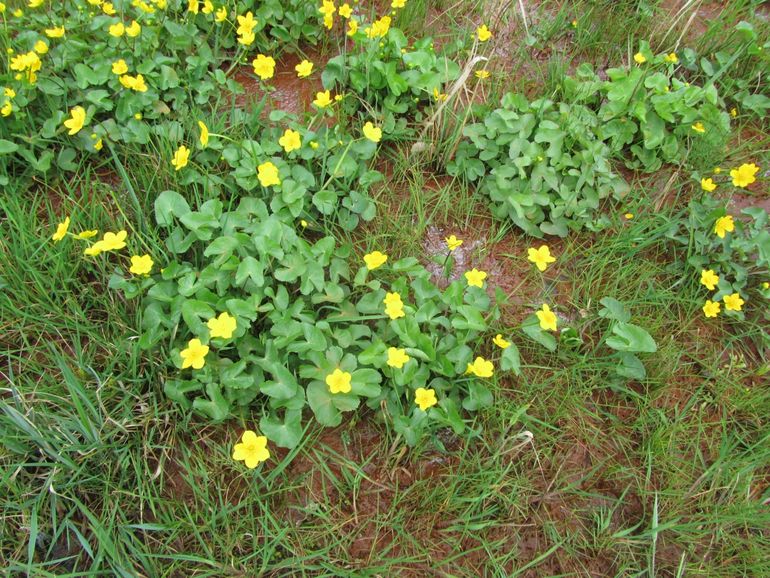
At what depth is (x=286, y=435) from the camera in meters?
1.81

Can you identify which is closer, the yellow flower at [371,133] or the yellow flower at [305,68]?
the yellow flower at [371,133]

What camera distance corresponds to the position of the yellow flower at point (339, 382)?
5.92ft

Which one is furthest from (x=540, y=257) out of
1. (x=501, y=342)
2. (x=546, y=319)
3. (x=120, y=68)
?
(x=120, y=68)

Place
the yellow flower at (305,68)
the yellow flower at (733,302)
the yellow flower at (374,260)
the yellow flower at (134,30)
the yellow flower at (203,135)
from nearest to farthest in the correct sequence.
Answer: the yellow flower at (374,260) → the yellow flower at (203,135) → the yellow flower at (733,302) → the yellow flower at (134,30) → the yellow flower at (305,68)

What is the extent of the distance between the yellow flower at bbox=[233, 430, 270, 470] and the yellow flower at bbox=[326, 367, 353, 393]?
271 millimetres

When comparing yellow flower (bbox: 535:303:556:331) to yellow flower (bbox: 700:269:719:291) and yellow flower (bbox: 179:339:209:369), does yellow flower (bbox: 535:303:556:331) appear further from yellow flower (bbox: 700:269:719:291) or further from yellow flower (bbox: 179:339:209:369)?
yellow flower (bbox: 179:339:209:369)

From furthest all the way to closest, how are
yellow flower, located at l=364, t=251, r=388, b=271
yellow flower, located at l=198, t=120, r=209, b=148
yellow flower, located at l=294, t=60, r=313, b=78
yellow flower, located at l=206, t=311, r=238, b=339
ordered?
yellow flower, located at l=294, t=60, r=313, b=78
yellow flower, located at l=198, t=120, r=209, b=148
yellow flower, located at l=364, t=251, r=388, b=271
yellow flower, located at l=206, t=311, r=238, b=339

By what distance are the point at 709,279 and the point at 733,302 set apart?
0.13 m

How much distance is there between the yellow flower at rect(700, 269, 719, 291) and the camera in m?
2.31

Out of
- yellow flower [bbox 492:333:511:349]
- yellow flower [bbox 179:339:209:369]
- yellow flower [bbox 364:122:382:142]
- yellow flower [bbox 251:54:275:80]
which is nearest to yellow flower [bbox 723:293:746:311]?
yellow flower [bbox 492:333:511:349]

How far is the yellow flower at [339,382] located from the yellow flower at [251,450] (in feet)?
0.89

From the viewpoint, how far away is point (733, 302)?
7.52ft

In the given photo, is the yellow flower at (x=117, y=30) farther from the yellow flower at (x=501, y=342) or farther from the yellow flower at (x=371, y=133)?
the yellow flower at (x=501, y=342)

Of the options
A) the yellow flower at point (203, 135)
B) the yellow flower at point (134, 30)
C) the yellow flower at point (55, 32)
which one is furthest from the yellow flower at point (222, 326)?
the yellow flower at point (55, 32)
